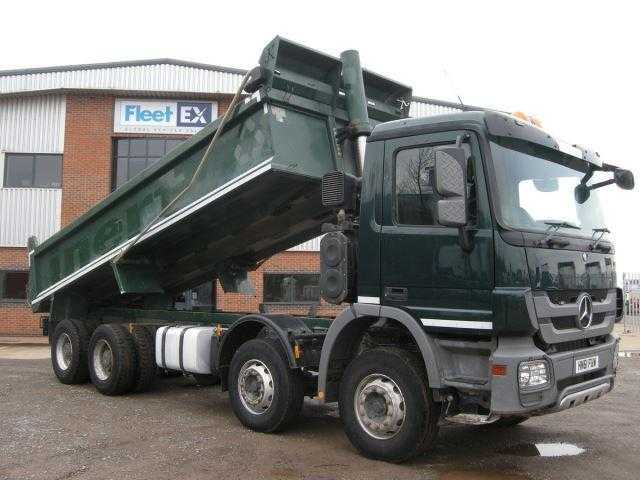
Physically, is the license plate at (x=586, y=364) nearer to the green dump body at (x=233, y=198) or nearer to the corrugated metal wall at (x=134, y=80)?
the green dump body at (x=233, y=198)

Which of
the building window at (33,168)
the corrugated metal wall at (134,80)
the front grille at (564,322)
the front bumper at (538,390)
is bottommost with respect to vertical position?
the front bumper at (538,390)

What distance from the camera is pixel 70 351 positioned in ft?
29.7

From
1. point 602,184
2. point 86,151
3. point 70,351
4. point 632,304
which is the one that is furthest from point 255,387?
point 632,304

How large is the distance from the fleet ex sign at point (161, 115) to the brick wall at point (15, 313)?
4.97m

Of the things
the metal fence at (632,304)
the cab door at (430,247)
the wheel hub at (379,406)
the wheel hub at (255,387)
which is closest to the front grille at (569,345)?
the cab door at (430,247)

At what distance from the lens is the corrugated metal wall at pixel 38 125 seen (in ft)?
62.1

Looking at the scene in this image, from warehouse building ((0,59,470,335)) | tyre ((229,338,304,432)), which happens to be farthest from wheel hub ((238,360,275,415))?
warehouse building ((0,59,470,335))

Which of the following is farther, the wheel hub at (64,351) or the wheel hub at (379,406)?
the wheel hub at (64,351)

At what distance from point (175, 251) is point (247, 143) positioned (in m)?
2.56

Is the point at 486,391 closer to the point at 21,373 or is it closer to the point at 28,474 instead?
the point at 28,474

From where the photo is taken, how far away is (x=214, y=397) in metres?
8.30

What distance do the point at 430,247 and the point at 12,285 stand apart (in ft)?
57.3

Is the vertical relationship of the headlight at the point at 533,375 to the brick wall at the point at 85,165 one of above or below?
below

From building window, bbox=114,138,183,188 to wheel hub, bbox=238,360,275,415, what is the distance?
44.9ft
